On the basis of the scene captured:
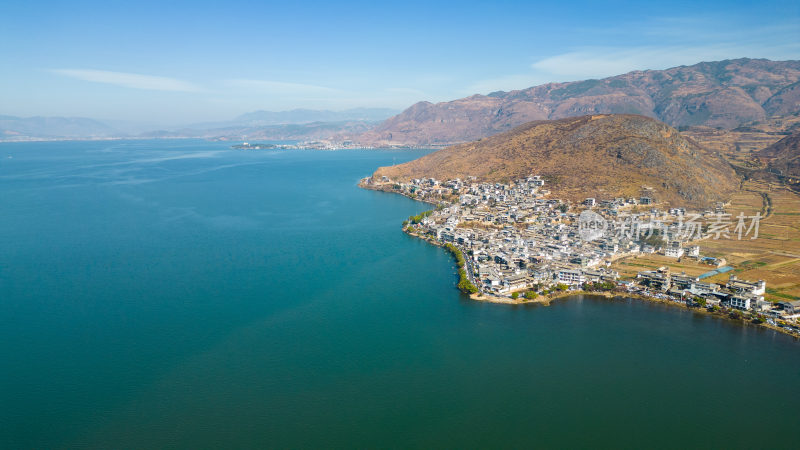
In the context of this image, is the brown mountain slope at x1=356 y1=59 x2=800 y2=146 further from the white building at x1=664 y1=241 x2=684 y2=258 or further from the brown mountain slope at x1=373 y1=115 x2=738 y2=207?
the white building at x1=664 y1=241 x2=684 y2=258

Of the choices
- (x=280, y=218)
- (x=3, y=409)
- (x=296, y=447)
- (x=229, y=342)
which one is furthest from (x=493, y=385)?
(x=280, y=218)

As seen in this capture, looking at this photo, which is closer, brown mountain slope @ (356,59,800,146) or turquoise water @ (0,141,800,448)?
turquoise water @ (0,141,800,448)

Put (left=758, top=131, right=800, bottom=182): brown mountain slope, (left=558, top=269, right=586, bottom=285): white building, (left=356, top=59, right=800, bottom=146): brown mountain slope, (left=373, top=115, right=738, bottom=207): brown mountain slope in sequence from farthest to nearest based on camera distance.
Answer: (left=356, top=59, right=800, bottom=146): brown mountain slope, (left=758, top=131, right=800, bottom=182): brown mountain slope, (left=373, top=115, right=738, bottom=207): brown mountain slope, (left=558, top=269, right=586, bottom=285): white building

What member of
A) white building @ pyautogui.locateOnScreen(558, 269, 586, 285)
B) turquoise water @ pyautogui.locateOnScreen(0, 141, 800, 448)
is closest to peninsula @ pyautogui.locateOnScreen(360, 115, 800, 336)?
white building @ pyautogui.locateOnScreen(558, 269, 586, 285)

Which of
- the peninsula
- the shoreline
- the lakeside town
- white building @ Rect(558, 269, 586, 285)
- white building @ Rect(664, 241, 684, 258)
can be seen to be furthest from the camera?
white building @ Rect(664, 241, 684, 258)

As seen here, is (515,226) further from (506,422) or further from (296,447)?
(296,447)

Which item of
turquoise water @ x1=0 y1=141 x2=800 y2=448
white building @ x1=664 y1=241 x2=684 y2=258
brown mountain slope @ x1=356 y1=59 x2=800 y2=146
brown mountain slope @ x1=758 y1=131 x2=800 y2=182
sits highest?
brown mountain slope @ x1=356 y1=59 x2=800 y2=146
